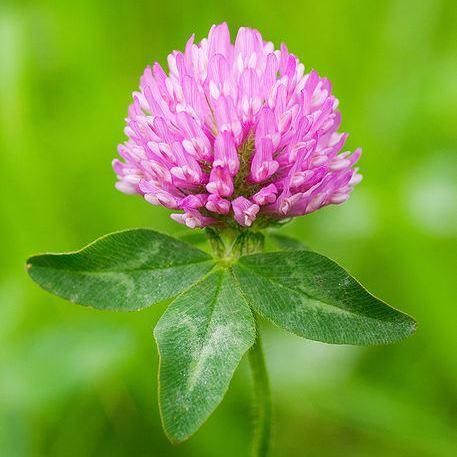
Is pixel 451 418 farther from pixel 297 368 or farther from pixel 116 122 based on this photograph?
pixel 116 122

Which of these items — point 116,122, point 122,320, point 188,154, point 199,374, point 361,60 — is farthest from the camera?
point 361,60

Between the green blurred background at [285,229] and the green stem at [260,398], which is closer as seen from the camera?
the green stem at [260,398]

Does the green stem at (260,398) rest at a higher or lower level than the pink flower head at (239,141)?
lower

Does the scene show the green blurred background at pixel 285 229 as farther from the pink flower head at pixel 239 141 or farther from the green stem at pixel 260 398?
the pink flower head at pixel 239 141

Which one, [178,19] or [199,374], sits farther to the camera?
[178,19]

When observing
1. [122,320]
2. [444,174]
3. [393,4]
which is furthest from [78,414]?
[393,4]

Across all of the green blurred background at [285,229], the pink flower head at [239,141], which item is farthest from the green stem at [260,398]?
the green blurred background at [285,229]
